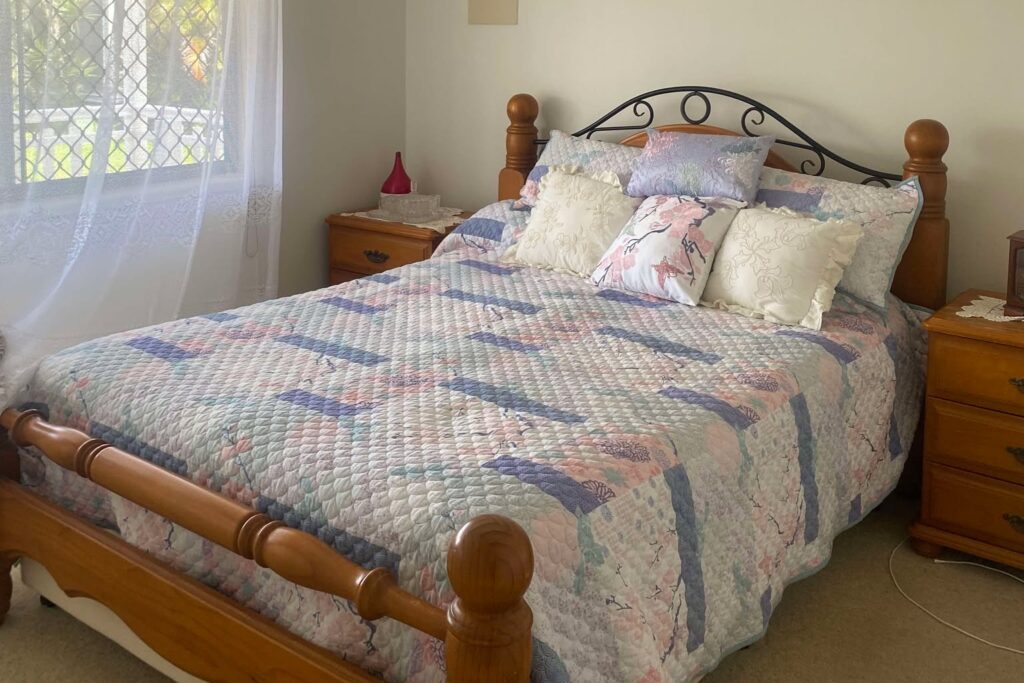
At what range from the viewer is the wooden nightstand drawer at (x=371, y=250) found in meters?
3.84

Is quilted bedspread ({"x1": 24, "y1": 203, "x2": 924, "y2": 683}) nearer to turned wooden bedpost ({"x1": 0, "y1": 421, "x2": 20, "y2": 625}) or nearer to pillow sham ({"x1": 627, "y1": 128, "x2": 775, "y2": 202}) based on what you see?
turned wooden bedpost ({"x1": 0, "y1": 421, "x2": 20, "y2": 625})

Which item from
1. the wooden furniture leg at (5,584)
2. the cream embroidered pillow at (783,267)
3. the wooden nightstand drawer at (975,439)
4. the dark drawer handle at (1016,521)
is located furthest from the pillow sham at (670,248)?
the wooden furniture leg at (5,584)

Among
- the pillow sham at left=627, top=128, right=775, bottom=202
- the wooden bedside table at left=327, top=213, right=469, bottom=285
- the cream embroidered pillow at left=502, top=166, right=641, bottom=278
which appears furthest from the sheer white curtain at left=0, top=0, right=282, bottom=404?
the pillow sham at left=627, top=128, right=775, bottom=202

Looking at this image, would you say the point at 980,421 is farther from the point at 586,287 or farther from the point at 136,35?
the point at 136,35

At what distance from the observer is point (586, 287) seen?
309 centimetres

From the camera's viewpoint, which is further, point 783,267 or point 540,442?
point 783,267

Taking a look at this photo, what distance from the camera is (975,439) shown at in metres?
2.72

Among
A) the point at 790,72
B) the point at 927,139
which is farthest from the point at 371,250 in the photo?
the point at 927,139

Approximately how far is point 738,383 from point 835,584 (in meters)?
0.68

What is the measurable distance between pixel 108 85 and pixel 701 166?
1696mm

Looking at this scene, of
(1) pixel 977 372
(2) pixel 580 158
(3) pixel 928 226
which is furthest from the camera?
(2) pixel 580 158

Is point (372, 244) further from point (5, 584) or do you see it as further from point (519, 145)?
point (5, 584)

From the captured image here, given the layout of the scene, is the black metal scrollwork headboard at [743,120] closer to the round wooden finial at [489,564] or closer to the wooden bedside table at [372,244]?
the wooden bedside table at [372,244]

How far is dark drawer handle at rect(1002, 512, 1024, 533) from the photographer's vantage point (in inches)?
106
